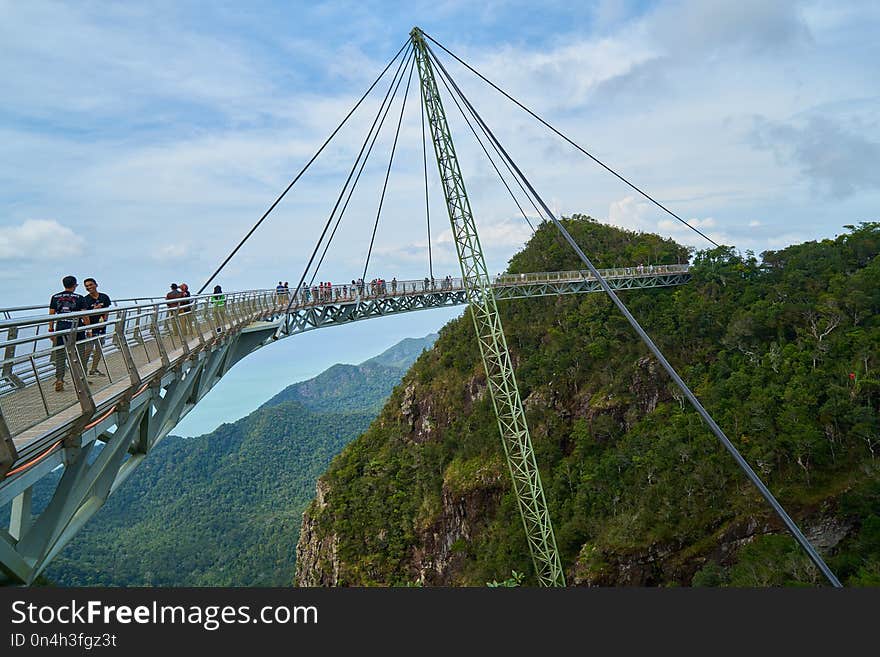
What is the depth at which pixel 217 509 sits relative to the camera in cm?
8612

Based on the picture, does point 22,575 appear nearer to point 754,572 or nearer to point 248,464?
point 754,572

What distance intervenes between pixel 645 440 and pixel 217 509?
256 feet

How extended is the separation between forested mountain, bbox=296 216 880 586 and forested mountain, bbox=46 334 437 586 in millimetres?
29191

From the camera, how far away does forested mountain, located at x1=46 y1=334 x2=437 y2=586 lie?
65.0 m

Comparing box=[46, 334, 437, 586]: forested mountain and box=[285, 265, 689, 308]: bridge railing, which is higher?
box=[285, 265, 689, 308]: bridge railing

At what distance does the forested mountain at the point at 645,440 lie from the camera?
19078mm

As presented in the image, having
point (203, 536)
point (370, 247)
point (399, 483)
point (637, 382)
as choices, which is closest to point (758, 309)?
point (637, 382)

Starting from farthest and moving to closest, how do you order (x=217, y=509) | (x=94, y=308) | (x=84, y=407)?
(x=217, y=509) < (x=94, y=308) < (x=84, y=407)

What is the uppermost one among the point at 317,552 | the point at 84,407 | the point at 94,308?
the point at 94,308

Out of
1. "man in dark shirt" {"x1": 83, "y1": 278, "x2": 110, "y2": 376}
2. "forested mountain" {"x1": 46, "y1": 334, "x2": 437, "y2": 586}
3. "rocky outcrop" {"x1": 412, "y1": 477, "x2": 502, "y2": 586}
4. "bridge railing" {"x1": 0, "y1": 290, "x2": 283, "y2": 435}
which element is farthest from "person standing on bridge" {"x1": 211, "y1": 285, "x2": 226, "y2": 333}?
"forested mountain" {"x1": 46, "y1": 334, "x2": 437, "y2": 586}

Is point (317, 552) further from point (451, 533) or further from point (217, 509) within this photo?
point (217, 509)

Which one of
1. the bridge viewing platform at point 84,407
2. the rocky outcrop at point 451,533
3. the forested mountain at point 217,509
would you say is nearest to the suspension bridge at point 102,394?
the bridge viewing platform at point 84,407

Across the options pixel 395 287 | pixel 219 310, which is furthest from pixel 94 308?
pixel 395 287

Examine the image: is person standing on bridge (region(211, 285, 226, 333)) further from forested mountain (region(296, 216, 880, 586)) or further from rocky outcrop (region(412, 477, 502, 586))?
rocky outcrop (region(412, 477, 502, 586))
